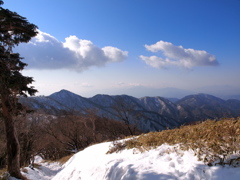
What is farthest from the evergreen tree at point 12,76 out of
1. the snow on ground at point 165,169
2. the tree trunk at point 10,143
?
the snow on ground at point 165,169

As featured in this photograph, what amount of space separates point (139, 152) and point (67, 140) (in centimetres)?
3054

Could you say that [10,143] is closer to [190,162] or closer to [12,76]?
[12,76]

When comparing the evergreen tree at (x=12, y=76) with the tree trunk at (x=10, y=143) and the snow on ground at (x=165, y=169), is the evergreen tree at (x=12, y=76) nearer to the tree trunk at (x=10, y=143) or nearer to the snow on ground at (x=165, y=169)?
the tree trunk at (x=10, y=143)

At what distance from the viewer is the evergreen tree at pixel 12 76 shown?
811cm

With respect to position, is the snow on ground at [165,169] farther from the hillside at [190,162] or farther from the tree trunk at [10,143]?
the tree trunk at [10,143]

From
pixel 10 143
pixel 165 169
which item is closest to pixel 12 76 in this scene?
pixel 10 143

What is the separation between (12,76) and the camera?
8.37m

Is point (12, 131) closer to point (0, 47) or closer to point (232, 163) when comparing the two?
point (0, 47)

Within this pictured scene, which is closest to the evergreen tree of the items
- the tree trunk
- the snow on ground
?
the tree trunk

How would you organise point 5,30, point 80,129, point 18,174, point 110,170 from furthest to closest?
point 80,129 < point 18,174 < point 5,30 < point 110,170

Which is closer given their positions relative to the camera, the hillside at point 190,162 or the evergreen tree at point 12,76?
the hillside at point 190,162

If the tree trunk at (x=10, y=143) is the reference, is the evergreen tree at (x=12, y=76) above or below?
above

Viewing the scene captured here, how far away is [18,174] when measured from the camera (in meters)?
9.14

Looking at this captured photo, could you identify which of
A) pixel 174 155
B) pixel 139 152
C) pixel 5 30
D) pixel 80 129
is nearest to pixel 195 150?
pixel 174 155
